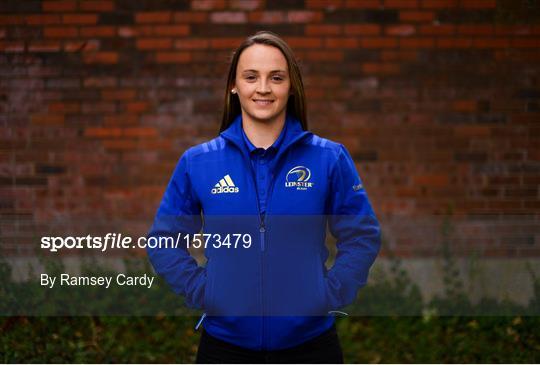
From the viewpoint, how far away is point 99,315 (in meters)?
4.53

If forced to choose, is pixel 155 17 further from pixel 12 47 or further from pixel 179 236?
pixel 179 236

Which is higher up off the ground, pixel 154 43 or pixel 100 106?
pixel 154 43

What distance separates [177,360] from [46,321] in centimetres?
89

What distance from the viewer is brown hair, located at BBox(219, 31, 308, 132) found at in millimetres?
2352

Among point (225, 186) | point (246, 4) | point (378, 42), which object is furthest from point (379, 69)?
point (225, 186)

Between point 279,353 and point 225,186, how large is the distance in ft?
1.85

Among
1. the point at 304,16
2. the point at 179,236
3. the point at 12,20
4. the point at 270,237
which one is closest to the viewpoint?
the point at 270,237

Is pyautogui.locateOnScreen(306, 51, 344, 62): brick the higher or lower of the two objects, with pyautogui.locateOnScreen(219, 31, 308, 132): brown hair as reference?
higher

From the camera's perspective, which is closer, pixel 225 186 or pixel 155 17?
pixel 225 186

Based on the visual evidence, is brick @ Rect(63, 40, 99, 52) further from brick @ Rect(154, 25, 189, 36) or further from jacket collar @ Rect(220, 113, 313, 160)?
jacket collar @ Rect(220, 113, 313, 160)

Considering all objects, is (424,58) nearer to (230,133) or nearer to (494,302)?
(494,302)

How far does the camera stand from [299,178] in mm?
2301

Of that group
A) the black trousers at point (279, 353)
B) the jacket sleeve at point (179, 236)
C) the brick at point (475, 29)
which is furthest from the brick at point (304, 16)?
the black trousers at point (279, 353)

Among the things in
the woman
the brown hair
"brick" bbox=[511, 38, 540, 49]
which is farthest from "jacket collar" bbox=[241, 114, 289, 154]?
"brick" bbox=[511, 38, 540, 49]
